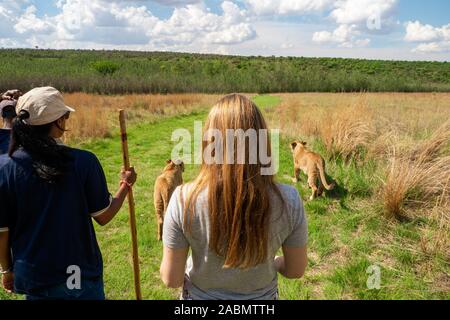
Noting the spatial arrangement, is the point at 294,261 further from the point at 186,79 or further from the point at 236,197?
the point at 186,79

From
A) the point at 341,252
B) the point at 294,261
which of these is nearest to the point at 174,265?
the point at 294,261

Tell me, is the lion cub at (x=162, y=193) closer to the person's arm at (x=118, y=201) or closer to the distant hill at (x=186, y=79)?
the person's arm at (x=118, y=201)

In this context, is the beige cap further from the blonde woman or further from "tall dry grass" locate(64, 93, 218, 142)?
"tall dry grass" locate(64, 93, 218, 142)

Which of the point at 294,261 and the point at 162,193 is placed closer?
the point at 294,261

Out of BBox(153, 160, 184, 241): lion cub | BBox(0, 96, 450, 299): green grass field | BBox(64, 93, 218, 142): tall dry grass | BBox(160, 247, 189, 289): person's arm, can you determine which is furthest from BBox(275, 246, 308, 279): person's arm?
BBox(64, 93, 218, 142): tall dry grass

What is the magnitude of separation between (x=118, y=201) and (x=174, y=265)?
2.44ft

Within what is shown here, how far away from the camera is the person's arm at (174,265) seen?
175 centimetres

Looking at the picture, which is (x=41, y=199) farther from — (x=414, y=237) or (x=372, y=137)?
(x=372, y=137)

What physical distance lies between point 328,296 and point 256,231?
A: 8.33ft

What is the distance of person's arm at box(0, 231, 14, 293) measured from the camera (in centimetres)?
200

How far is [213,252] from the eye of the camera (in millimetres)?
1729

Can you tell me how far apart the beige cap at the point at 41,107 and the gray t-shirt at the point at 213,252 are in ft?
3.08

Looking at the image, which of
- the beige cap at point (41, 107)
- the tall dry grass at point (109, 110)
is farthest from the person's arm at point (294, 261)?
the tall dry grass at point (109, 110)

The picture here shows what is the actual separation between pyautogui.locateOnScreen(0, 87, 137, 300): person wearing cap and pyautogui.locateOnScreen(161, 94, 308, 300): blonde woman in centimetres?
64
